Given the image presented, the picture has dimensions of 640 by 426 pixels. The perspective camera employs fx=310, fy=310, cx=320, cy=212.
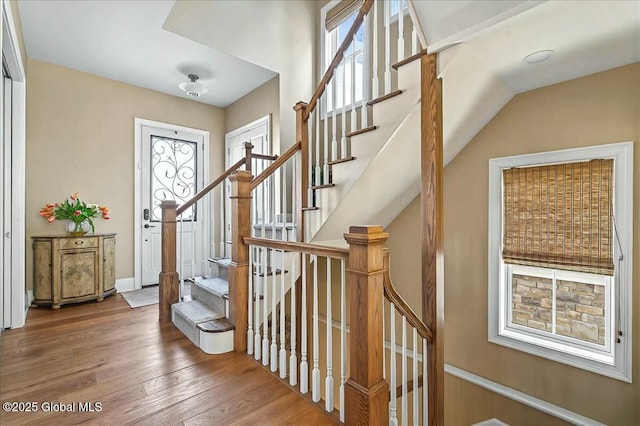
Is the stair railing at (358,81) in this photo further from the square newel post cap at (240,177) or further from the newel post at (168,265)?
the newel post at (168,265)

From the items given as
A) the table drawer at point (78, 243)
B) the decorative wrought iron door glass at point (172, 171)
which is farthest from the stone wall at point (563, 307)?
the table drawer at point (78, 243)

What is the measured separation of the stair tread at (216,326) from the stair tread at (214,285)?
239 mm

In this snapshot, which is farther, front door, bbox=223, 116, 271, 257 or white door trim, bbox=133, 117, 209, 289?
white door trim, bbox=133, 117, 209, 289

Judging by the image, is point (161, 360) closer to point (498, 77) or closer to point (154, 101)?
point (498, 77)

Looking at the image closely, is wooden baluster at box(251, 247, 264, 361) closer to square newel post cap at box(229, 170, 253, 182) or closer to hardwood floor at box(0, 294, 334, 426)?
hardwood floor at box(0, 294, 334, 426)

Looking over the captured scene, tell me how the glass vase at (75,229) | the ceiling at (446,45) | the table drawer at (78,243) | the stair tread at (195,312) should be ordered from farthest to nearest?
the glass vase at (75,229), the table drawer at (78,243), the stair tread at (195,312), the ceiling at (446,45)

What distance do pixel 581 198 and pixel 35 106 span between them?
5451mm

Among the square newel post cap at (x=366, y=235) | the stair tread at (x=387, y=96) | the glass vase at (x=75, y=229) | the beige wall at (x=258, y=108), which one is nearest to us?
the square newel post cap at (x=366, y=235)

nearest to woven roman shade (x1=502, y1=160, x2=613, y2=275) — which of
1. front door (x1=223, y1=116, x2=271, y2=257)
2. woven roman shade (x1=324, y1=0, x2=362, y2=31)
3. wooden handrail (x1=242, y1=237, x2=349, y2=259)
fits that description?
wooden handrail (x1=242, y1=237, x2=349, y2=259)

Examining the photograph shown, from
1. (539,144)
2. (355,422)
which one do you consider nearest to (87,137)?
(355,422)

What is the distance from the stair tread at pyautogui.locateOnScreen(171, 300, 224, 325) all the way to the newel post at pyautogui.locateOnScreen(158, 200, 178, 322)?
0.13m

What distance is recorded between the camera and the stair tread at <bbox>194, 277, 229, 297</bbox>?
2785 millimetres

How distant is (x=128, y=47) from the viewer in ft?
10.9

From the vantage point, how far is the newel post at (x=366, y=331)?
147 cm
